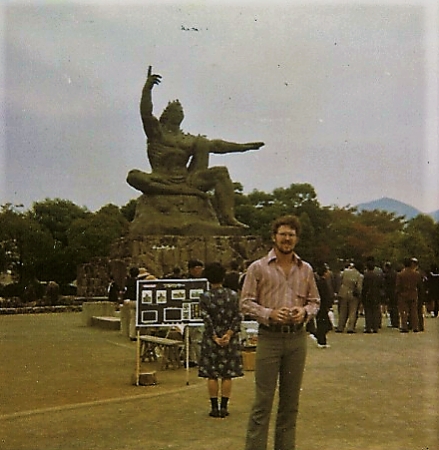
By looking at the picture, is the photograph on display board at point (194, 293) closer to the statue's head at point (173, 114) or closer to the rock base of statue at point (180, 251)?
the rock base of statue at point (180, 251)

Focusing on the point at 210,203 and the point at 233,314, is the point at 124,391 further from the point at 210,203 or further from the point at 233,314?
the point at 210,203

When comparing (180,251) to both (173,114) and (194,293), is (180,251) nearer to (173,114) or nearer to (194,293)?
(173,114)

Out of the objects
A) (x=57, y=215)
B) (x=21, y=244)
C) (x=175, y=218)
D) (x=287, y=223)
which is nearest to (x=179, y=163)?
(x=175, y=218)

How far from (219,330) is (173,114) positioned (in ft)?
52.3

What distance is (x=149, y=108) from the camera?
2053cm

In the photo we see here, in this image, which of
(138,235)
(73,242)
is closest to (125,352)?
(138,235)

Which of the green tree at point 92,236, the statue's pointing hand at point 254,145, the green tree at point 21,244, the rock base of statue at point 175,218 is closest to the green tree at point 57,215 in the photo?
the green tree at point 92,236

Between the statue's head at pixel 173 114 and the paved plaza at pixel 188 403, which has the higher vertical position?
the statue's head at pixel 173 114

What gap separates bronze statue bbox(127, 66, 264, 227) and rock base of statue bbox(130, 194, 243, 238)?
0.22m

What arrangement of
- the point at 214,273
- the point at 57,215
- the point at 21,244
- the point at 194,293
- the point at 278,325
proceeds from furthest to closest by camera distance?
1. the point at 57,215
2. the point at 21,244
3. the point at 194,293
4. the point at 214,273
5. the point at 278,325

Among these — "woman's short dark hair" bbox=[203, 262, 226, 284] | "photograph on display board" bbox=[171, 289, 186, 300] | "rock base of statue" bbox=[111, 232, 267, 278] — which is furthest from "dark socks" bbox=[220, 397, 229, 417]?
"rock base of statue" bbox=[111, 232, 267, 278]

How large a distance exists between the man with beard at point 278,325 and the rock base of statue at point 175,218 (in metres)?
16.6

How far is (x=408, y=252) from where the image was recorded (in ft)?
113

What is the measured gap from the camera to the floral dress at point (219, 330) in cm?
576
